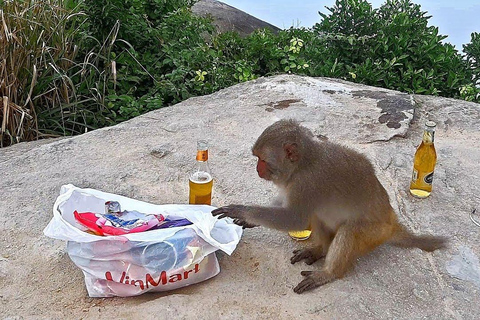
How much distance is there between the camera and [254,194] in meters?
3.47

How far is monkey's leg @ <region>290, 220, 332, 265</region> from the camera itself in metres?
2.88

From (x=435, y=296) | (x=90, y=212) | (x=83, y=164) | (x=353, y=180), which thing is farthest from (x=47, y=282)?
(x=435, y=296)

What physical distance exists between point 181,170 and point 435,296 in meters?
1.75

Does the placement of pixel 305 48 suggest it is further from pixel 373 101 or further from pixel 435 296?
pixel 435 296

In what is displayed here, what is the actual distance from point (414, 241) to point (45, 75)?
145 inches

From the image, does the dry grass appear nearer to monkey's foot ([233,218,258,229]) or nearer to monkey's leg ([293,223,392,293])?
monkey's foot ([233,218,258,229])

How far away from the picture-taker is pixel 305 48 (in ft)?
21.2

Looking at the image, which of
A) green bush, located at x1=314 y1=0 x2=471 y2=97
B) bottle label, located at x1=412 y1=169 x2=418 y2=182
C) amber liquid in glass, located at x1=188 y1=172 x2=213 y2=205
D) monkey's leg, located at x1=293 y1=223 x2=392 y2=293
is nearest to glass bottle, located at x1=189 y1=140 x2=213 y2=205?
amber liquid in glass, located at x1=188 y1=172 x2=213 y2=205

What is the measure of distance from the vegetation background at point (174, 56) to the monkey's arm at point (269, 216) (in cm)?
287

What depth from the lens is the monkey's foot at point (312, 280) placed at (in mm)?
2674

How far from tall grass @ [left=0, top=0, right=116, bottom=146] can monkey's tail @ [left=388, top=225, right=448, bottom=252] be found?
10.7ft

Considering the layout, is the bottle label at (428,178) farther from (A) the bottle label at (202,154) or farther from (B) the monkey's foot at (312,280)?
(A) the bottle label at (202,154)

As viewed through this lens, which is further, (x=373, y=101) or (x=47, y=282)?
(x=373, y=101)

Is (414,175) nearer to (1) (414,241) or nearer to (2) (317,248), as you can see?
(1) (414,241)
